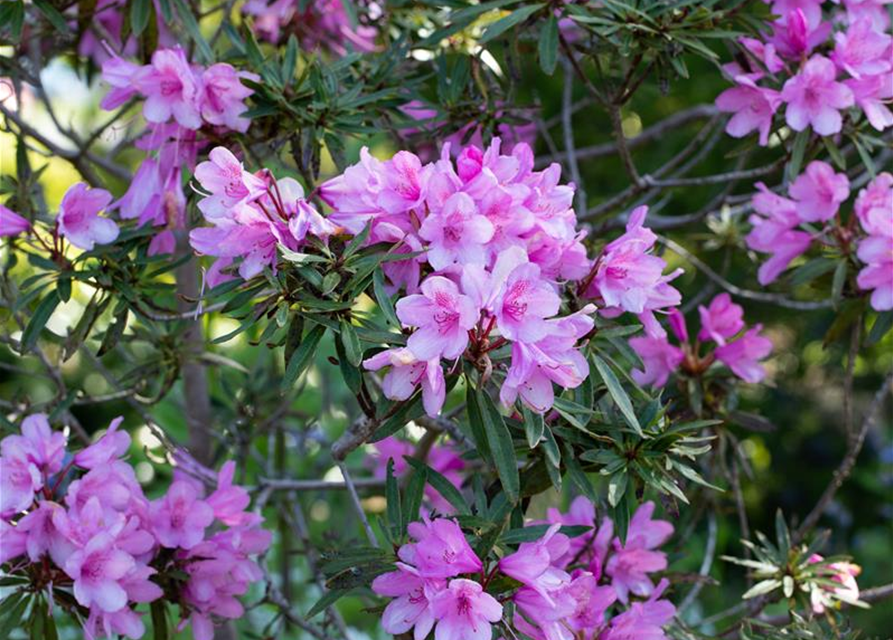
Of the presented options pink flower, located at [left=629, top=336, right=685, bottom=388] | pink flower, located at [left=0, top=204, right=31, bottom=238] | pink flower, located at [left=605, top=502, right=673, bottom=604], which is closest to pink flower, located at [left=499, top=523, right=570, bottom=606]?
pink flower, located at [left=605, top=502, right=673, bottom=604]

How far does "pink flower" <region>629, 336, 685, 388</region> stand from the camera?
192 centimetres

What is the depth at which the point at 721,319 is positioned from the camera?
1940mm

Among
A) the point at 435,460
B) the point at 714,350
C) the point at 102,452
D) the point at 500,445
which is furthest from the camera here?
the point at 435,460

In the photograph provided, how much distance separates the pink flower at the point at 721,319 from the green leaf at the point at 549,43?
48 centimetres

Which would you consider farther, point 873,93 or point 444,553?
point 873,93

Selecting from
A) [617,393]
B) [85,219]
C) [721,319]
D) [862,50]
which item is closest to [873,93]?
[862,50]

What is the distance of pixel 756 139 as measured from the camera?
1.94 m

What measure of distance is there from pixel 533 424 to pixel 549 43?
0.70 m

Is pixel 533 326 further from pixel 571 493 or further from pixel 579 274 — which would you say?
pixel 571 493

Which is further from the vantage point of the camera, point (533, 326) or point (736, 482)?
point (736, 482)

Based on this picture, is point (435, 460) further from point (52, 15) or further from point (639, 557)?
point (52, 15)

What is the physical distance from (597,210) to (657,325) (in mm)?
706

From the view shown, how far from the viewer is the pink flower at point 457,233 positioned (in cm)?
129

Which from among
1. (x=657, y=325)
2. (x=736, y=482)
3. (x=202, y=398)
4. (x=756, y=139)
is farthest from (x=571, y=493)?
(x=657, y=325)
